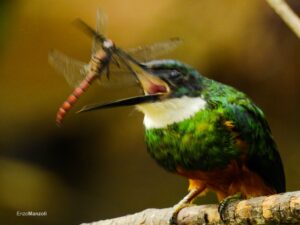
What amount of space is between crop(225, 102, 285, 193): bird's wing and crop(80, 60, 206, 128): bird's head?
146mm

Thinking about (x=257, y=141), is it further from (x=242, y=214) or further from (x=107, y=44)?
(x=107, y=44)

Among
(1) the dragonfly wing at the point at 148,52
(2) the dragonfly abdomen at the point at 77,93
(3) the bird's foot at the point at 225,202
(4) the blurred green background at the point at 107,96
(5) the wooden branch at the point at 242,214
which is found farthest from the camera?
(4) the blurred green background at the point at 107,96

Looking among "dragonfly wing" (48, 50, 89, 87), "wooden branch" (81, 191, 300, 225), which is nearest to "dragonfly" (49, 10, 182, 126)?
"dragonfly wing" (48, 50, 89, 87)

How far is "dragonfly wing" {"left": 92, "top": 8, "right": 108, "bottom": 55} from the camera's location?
2.68 meters

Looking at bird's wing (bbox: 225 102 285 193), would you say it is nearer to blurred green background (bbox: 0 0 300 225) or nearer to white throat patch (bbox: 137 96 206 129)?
white throat patch (bbox: 137 96 206 129)

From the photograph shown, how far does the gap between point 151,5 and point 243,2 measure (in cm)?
50

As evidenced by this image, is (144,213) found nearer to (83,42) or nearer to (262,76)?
(83,42)

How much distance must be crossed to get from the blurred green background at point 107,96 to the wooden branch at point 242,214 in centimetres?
90

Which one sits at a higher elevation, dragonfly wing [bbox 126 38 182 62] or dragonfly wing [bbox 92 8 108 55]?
dragonfly wing [bbox 92 8 108 55]

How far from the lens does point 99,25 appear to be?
3.14m

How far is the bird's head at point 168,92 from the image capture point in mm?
2412

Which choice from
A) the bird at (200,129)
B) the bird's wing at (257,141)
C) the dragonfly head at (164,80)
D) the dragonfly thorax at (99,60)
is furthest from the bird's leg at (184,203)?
the dragonfly thorax at (99,60)

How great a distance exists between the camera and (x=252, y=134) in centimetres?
256

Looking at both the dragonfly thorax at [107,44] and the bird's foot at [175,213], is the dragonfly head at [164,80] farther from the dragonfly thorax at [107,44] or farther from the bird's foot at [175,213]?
the bird's foot at [175,213]
